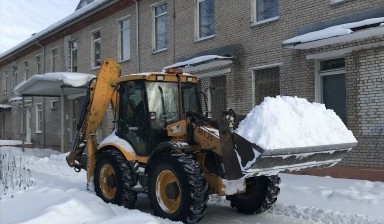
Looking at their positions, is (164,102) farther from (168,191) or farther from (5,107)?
(5,107)

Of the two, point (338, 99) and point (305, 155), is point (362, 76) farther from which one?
point (305, 155)

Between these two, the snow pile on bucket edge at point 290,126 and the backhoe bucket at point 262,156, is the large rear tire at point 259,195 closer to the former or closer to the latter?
the backhoe bucket at point 262,156

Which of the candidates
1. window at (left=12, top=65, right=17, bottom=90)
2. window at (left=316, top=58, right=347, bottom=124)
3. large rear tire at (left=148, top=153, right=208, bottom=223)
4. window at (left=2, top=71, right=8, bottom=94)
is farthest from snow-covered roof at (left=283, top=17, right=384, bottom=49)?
window at (left=2, top=71, right=8, bottom=94)

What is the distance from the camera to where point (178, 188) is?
6523 mm

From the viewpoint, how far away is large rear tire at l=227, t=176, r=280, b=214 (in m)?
7.23

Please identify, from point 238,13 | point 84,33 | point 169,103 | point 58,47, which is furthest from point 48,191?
point 58,47

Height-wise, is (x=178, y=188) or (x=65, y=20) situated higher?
(x=65, y=20)

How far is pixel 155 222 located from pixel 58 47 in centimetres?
2116

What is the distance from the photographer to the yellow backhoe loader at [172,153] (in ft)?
19.6

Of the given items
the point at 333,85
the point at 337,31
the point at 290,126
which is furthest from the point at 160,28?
the point at 290,126

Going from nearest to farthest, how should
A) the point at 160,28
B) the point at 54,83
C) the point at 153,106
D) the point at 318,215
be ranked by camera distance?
the point at 318,215, the point at 153,106, the point at 160,28, the point at 54,83

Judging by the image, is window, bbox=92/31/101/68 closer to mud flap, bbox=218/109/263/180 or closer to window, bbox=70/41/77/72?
window, bbox=70/41/77/72

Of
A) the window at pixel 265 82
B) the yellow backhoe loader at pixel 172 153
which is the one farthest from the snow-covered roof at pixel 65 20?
the yellow backhoe loader at pixel 172 153

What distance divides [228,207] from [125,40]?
13.0 m
